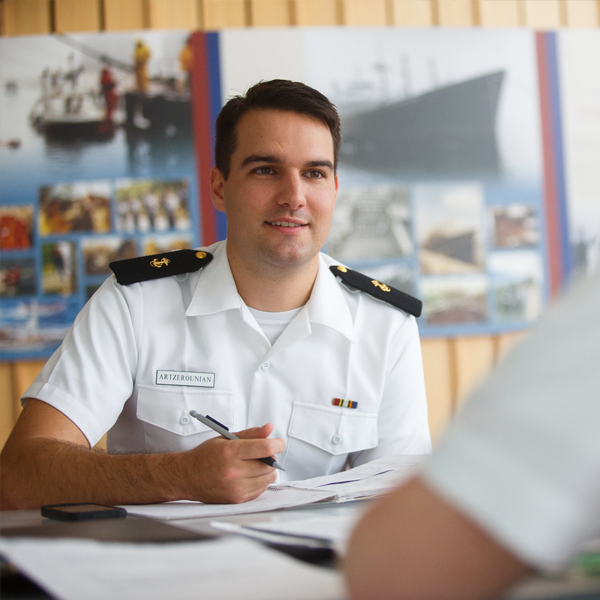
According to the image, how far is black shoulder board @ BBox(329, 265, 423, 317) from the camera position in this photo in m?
1.72

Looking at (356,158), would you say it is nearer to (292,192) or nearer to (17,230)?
(292,192)

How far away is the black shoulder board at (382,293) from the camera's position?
1717 mm

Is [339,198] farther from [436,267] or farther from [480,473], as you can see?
[480,473]

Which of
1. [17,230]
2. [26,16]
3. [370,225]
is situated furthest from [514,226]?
[26,16]

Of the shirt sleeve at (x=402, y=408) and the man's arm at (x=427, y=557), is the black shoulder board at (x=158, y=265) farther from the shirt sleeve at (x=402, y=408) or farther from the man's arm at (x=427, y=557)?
the man's arm at (x=427, y=557)

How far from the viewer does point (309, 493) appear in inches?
41.5

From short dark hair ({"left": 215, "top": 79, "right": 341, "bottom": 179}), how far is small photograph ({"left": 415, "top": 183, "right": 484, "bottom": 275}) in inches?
37.6

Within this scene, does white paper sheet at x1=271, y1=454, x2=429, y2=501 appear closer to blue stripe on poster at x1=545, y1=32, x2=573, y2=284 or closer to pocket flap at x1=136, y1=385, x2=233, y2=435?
pocket flap at x1=136, y1=385, x2=233, y2=435

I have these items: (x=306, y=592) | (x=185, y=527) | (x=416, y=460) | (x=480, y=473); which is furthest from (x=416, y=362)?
(x=480, y=473)

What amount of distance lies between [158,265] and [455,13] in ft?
6.16

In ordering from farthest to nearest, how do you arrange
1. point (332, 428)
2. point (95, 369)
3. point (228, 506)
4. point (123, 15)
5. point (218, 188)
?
point (123, 15) < point (218, 188) < point (332, 428) < point (95, 369) < point (228, 506)

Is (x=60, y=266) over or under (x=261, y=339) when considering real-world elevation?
over

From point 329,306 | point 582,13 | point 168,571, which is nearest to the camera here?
point 168,571

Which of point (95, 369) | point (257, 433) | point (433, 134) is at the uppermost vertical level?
point (433, 134)
